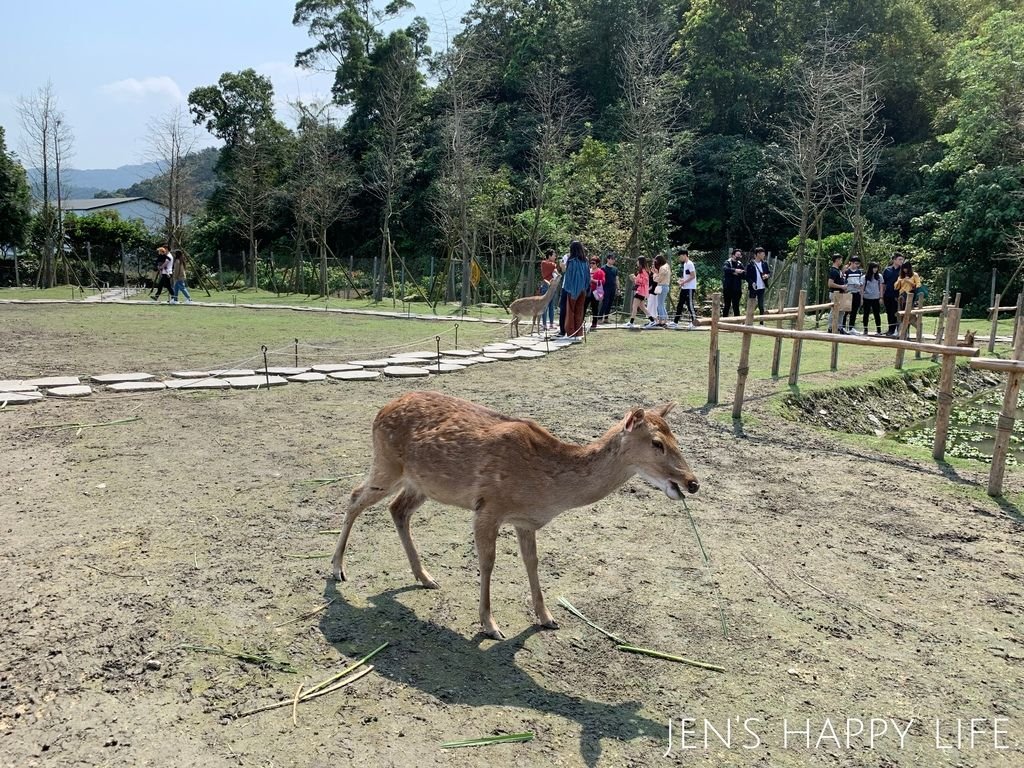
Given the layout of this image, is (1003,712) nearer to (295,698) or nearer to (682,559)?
(682,559)

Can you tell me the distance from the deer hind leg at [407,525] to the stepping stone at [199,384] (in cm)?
641

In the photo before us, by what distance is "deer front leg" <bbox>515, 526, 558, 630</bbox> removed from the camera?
14.3ft

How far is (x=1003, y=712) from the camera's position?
12.2 ft

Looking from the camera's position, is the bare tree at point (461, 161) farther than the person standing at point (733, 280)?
Yes

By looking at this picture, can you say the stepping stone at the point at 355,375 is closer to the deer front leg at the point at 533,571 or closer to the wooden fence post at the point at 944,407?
the deer front leg at the point at 533,571

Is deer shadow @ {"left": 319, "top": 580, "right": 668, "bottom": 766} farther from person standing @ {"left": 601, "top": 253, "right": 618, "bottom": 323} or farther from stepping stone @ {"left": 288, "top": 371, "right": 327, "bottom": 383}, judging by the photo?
person standing @ {"left": 601, "top": 253, "right": 618, "bottom": 323}

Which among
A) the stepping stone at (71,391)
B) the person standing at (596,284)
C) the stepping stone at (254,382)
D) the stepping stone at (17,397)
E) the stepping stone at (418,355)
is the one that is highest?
the person standing at (596,284)

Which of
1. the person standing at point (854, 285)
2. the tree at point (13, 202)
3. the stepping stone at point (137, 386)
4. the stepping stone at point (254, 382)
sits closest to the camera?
the stepping stone at point (137, 386)

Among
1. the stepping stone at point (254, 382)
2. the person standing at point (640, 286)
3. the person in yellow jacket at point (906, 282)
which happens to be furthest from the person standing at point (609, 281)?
the stepping stone at point (254, 382)

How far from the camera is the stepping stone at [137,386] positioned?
10180 mm

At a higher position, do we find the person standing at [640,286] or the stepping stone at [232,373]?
the person standing at [640,286]

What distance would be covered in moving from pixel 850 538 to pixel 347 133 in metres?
41.7

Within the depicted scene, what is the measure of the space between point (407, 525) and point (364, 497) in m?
0.34

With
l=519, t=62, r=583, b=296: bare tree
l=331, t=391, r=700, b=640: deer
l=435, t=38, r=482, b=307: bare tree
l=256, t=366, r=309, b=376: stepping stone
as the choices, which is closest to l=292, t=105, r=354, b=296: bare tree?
l=435, t=38, r=482, b=307: bare tree
